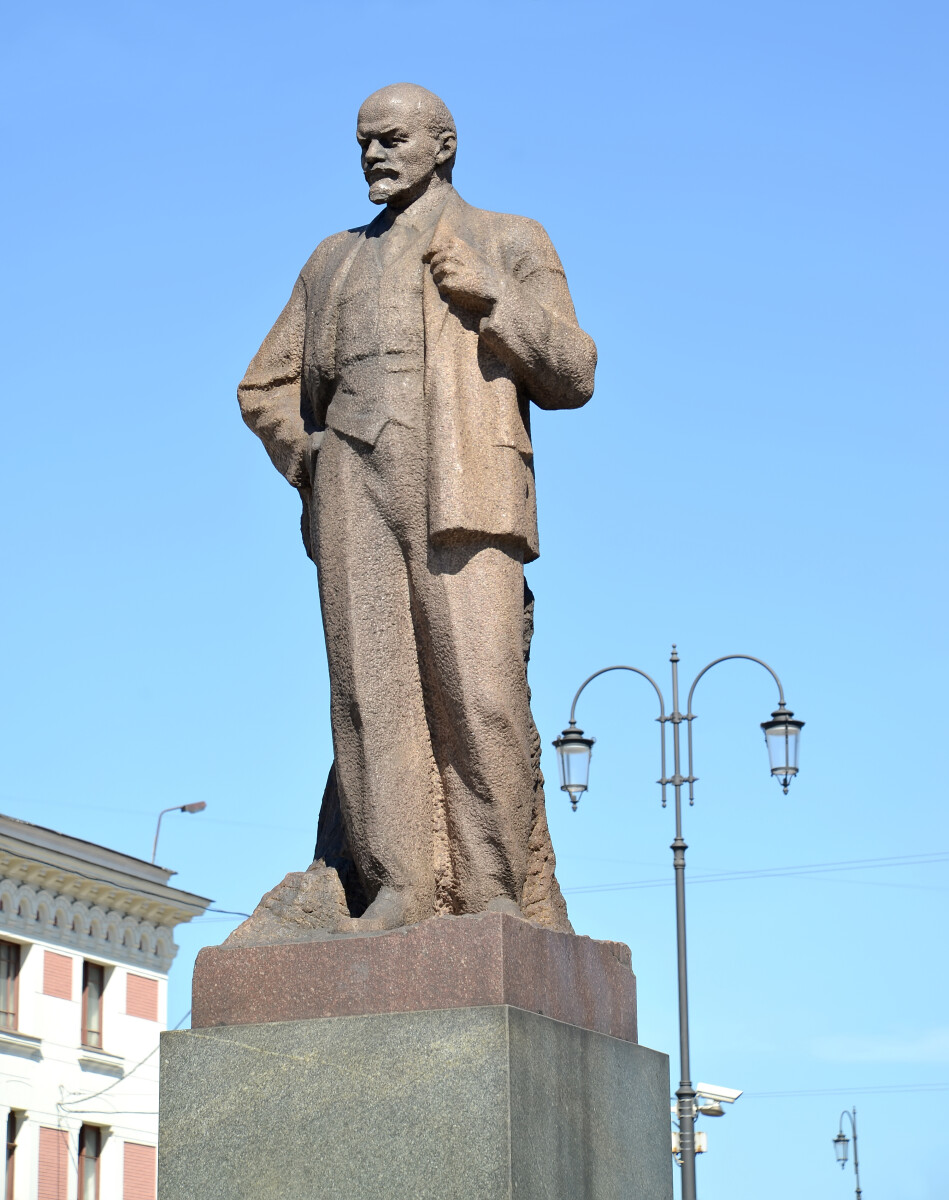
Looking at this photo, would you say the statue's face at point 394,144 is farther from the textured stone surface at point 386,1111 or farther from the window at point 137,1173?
the window at point 137,1173

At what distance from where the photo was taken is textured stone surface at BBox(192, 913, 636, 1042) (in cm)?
603

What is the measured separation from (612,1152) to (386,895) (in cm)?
108

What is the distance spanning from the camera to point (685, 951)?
1639 cm

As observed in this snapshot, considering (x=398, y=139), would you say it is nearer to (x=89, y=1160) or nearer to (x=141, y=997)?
(x=89, y=1160)

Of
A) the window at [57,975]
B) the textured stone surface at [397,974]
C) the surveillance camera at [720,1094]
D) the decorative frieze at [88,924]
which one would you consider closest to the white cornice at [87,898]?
the decorative frieze at [88,924]

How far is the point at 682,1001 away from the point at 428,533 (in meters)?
10.2

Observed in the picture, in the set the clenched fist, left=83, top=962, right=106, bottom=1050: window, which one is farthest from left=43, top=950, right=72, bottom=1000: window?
the clenched fist

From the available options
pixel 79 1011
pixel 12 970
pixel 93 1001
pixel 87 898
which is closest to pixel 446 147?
pixel 12 970

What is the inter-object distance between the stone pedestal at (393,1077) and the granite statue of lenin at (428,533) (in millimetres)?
264

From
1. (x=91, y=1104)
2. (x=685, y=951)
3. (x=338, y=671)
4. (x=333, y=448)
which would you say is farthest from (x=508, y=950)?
(x=91, y=1104)

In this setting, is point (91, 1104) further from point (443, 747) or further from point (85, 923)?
point (443, 747)

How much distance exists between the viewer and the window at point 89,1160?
3584 centimetres

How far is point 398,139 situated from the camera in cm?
701

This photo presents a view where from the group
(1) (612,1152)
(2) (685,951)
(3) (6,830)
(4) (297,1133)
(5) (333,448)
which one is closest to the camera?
(4) (297,1133)
